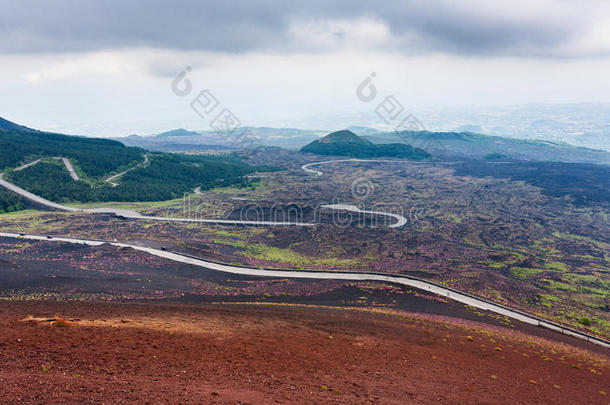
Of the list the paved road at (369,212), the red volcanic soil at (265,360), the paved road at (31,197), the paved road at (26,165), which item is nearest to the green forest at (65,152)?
the paved road at (26,165)

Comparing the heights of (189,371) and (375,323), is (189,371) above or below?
above

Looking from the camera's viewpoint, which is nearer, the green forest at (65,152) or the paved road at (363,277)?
the paved road at (363,277)

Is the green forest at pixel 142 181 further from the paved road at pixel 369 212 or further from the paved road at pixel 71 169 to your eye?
the paved road at pixel 369 212

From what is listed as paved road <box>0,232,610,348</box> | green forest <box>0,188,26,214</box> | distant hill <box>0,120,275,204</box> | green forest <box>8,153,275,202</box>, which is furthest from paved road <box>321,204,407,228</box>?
green forest <box>0,188,26,214</box>

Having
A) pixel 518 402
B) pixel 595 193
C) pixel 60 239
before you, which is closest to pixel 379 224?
pixel 60 239

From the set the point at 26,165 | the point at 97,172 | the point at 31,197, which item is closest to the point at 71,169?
the point at 97,172

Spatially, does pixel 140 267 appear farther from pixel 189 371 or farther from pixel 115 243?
pixel 189 371
